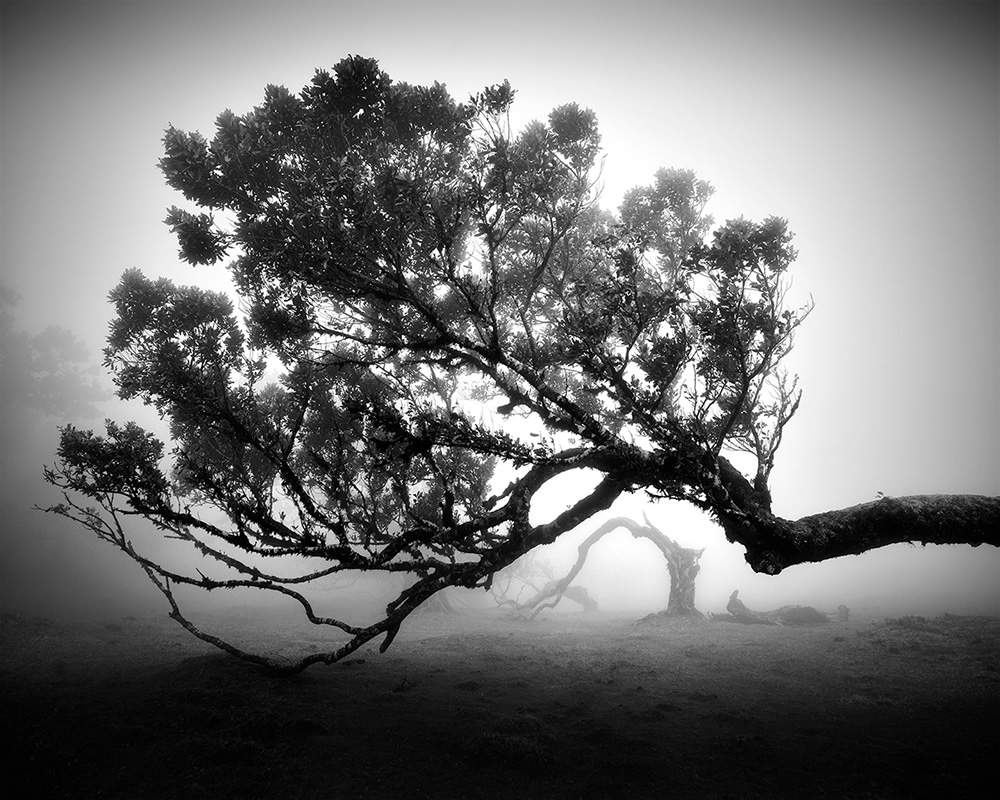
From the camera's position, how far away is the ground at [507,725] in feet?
18.1

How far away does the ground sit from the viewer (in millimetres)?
5512

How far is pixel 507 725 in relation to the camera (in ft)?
24.6

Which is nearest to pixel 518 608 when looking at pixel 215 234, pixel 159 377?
pixel 159 377

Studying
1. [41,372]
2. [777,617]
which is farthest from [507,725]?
[41,372]

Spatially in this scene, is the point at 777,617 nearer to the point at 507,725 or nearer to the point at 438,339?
the point at 507,725

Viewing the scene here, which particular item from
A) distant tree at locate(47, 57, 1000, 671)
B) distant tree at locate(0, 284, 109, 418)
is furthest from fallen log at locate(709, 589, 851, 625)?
distant tree at locate(0, 284, 109, 418)

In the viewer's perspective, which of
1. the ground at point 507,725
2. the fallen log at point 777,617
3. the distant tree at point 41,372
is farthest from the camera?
the distant tree at point 41,372

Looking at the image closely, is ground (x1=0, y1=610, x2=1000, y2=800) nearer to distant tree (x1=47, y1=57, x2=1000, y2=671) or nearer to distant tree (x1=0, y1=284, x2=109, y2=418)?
distant tree (x1=47, y1=57, x2=1000, y2=671)

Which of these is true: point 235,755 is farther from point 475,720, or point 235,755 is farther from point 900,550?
point 900,550

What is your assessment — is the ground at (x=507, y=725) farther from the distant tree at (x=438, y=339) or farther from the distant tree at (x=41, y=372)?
the distant tree at (x=41, y=372)

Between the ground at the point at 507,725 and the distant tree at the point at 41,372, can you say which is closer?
the ground at the point at 507,725

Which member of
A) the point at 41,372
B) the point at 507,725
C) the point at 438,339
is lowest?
the point at 507,725

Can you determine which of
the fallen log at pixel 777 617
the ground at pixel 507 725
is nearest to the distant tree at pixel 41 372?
the ground at pixel 507 725

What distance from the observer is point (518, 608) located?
3000 cm
